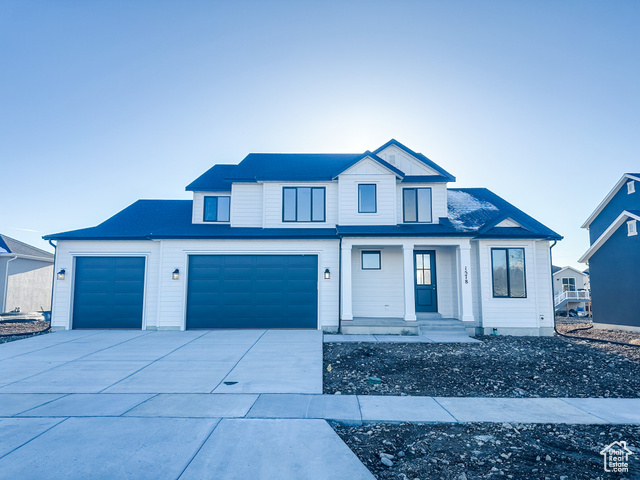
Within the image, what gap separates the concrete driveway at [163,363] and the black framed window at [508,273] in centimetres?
696

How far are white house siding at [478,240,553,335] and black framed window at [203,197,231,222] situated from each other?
10519mm

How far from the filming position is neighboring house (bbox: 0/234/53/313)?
60.7ft

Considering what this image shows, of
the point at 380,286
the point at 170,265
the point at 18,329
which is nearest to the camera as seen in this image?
the point at 170,265

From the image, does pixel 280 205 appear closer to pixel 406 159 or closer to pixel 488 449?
pixel 406 159

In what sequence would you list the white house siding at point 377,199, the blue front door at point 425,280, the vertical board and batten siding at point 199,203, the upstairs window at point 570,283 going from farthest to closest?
the upstairs window at point 570,283
the vertical board and batten siding at point 199,203
the white house siding at point 377,199
the blue front door at point 425,280

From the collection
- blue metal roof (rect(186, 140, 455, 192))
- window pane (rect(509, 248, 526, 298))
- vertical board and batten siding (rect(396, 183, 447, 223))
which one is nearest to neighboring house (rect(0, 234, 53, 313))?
blue metal roof (rect(186, 140, 455, 192))

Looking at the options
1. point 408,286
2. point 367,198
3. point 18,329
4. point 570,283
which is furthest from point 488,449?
point 570,283

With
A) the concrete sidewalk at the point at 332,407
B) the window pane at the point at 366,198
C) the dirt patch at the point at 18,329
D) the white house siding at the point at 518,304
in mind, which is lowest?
the dirt patch at the point at 18,329

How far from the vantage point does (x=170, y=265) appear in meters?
12.1

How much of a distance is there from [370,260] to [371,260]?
40 mm

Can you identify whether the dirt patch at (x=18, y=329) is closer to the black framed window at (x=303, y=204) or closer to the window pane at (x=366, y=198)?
the black framed window at (x=303, y=204)

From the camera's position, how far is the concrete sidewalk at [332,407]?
452 cm

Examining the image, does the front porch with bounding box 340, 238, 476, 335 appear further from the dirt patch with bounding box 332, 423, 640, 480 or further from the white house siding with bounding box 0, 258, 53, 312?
the white house siding with bounding box 0, 258, 53, 312

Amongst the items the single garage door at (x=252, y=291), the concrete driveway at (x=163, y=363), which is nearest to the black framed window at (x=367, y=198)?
the single garage door at (x=252, y=291)
